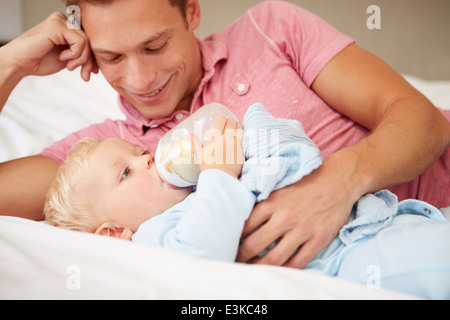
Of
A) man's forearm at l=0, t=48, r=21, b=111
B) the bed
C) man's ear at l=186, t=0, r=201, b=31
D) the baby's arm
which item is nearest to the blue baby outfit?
the baby's arm

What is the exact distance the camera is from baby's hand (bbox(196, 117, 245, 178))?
905 mm

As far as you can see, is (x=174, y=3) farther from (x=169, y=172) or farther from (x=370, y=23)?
(x=370, y=23)

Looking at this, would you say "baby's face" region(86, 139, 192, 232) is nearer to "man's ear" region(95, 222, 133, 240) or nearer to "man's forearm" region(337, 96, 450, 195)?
"man's ear" region(95, 222, 133, 240)

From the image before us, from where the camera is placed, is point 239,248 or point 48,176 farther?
point 48,176

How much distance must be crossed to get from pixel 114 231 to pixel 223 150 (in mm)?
356

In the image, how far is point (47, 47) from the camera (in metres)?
1.32

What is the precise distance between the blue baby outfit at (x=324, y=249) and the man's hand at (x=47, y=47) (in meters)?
0.62

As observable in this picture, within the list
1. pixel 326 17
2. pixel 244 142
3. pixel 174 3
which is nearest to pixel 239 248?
pixel 244 142

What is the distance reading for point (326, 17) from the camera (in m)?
3.14

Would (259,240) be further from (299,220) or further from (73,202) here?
(73,202)

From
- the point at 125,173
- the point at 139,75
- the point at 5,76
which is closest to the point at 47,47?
the point at 5,76

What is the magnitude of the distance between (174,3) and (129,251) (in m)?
0.84

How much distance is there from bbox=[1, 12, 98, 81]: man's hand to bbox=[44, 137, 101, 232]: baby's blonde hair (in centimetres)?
39

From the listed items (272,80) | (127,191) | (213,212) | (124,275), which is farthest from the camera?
(272,80)
